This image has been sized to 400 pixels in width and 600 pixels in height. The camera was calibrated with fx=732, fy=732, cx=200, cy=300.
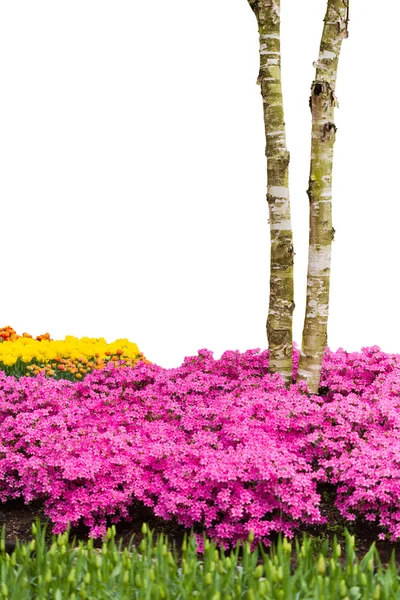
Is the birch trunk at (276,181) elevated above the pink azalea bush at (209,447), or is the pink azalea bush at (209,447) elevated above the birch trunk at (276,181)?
the birch trunk at (276,181)

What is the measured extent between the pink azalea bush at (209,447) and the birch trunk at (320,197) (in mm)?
398

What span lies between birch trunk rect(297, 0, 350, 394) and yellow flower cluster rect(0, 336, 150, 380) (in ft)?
10.1

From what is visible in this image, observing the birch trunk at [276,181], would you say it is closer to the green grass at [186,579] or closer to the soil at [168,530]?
the soil at [168,530]

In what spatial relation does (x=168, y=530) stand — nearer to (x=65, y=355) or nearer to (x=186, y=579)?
(x=186, y=579)

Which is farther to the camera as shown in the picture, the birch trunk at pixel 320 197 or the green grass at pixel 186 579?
the birch trunk at pixel 320 197

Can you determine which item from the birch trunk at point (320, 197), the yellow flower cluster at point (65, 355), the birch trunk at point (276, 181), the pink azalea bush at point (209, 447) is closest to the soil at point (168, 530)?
the pink azalea bush at point (209, 447)

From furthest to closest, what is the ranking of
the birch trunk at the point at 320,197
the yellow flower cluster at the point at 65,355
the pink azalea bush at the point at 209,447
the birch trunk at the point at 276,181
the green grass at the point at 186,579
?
the yellow flower cluster at the point at 65,355, the birch trunk at the point at 276,181, the birch trunk at the point at 320,197, the pink azalea bush at the point at 209,447, the green grass at the point at 186,579

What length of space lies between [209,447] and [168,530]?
2.42 ft

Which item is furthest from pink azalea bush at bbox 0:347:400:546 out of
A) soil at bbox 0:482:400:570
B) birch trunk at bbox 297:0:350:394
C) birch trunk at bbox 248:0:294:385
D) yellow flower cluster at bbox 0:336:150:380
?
yellow flower cluster at bbox 0:336:150:380

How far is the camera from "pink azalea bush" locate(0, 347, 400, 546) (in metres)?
5.32

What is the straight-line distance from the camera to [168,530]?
5.58m

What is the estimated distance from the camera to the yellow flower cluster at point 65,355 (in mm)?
9711

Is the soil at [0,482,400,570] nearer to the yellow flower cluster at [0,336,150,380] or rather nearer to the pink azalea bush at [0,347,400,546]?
the pink azalea bush at [0,347,400,546]

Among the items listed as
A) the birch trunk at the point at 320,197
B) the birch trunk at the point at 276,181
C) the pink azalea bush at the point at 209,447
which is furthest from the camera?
the birch trunk at the point at 276,181
